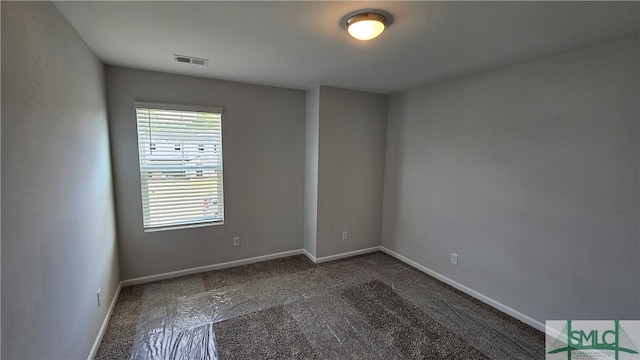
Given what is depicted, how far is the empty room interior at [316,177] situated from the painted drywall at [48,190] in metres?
0.02

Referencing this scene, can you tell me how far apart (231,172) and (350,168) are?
161 cm

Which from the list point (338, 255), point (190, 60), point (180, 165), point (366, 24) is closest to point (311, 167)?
point (338, 255)

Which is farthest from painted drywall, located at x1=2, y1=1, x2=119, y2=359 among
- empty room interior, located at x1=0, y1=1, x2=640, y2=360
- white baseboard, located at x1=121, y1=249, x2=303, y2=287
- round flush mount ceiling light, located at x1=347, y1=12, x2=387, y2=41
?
round flush mount ceiling light, located at x1=347, y1=12, x2=387, y2=41

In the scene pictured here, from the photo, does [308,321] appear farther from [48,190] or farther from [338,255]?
[48,190]

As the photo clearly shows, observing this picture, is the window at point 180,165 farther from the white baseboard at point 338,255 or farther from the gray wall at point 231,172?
the white baseboard at point 338,255

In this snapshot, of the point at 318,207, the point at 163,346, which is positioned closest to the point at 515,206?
the point at 318,207

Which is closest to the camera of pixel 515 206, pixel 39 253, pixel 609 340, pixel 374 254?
pixel 39 253

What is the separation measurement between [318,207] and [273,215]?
2.16ft

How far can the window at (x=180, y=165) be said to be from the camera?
303 centimetres

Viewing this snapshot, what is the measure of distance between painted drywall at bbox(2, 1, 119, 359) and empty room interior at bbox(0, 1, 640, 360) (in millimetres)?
17

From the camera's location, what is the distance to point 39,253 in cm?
141

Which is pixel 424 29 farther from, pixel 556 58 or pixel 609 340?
pixel 609 340

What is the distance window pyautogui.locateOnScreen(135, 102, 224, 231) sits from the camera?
119 inches

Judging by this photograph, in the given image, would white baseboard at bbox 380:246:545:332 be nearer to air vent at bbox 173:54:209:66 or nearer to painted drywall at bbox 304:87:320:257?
painted drywall at bbox 304:87:320:257
